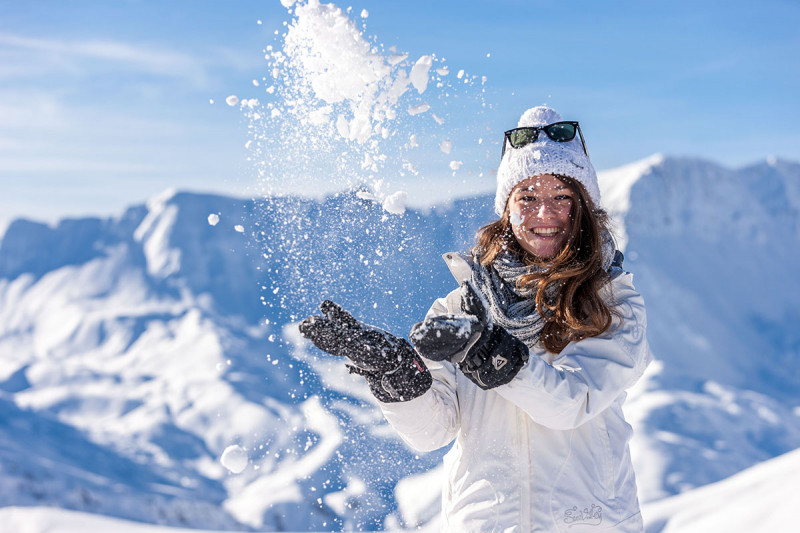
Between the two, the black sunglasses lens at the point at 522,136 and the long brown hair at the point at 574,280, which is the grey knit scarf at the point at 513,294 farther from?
the black sunglasses lens at the point at 522,136

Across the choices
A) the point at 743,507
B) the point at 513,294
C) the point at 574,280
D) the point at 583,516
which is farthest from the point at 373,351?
the point at 743,507

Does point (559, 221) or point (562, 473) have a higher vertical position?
point (559, 221)

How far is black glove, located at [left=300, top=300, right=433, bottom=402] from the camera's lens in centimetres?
192

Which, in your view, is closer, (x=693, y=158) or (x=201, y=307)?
(x=693, y=158)

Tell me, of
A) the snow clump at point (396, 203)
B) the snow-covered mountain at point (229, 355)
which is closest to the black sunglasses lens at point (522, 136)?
the snow clump at point (396, 203)

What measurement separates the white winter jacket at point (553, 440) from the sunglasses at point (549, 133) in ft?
1.68

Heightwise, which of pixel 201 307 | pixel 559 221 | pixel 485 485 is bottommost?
pixel 201 307

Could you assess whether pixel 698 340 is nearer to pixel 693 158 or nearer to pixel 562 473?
pixel 693 158

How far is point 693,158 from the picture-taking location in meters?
102

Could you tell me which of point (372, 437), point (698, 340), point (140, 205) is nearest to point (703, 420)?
point (698, 340)

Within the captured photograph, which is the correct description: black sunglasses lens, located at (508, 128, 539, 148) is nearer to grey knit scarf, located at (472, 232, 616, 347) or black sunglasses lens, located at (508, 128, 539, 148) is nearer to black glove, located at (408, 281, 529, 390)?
grey knit scarf, located at (472, 232, 616, 347)

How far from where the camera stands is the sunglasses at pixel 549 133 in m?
2.18

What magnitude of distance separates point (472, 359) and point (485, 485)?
0.45 metres

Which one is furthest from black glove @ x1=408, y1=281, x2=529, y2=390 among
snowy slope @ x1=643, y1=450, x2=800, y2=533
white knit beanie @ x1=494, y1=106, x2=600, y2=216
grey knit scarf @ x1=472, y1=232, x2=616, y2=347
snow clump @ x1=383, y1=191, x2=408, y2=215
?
snowy slope @ x1=643, y1=450, x2=800, y2=533
